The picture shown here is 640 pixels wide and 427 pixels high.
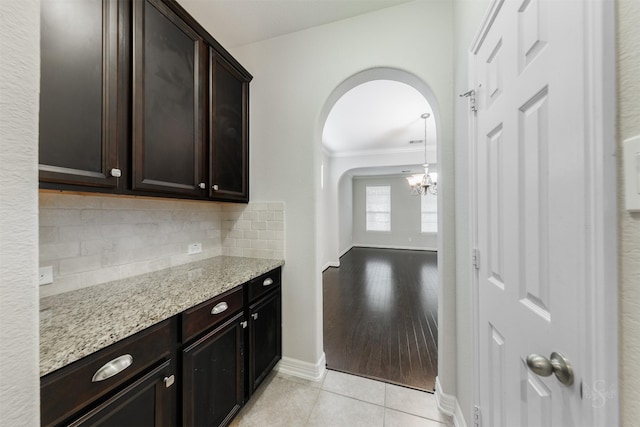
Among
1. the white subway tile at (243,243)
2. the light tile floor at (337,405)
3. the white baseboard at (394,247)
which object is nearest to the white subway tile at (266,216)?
the white subway tile at (243,243)

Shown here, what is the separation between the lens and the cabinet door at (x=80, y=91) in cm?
85

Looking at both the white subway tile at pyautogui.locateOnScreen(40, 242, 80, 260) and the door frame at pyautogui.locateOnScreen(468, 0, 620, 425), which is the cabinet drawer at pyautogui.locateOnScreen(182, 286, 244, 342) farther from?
the door frame at pyautogui.locateOnScreen(468, 0, 620, 425)

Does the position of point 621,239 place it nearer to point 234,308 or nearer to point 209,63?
point 234,308

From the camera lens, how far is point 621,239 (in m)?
0.45

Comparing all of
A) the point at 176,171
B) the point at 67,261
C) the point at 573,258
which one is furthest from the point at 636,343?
the point at 67,261

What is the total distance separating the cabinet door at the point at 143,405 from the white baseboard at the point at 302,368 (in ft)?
3.18

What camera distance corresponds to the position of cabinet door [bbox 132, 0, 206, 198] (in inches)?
45.1

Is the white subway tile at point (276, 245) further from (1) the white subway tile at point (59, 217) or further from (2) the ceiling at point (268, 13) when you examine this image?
(2) the ceiling at point (268, 13)

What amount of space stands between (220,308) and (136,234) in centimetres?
78

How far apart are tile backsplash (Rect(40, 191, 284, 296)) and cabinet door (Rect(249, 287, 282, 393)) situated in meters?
0.40

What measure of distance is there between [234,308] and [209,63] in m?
1.64

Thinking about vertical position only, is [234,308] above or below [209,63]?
below

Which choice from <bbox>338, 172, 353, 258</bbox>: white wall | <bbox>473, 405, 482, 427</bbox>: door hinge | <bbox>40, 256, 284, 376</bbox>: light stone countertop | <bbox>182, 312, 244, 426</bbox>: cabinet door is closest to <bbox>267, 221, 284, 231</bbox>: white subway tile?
<bbox>40, 256, 284, 376</bbox>: light stone countertop

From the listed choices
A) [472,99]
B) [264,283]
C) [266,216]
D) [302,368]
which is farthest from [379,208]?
[472,99]
